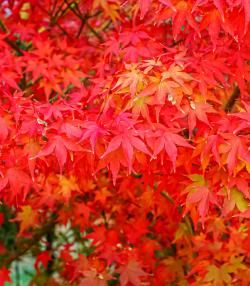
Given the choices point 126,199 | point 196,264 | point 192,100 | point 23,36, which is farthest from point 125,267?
point 23,36

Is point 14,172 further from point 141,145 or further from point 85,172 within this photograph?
point 141,145

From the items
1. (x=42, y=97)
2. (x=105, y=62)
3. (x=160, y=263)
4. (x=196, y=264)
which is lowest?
(x=160, y=263)

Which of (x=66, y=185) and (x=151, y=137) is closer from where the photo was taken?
(x=151, y=137)

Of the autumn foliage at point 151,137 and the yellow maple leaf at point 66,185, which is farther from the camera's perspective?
the yellow maple leaf at point 66,185

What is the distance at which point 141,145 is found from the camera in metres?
1.79

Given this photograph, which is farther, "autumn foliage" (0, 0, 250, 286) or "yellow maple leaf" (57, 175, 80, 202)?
"yellow maple leaf" (57, 175, 80, 202)

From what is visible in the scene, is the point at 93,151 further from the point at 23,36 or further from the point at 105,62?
the point at 23,36

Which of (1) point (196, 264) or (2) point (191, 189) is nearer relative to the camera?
(2) point (191, 189)

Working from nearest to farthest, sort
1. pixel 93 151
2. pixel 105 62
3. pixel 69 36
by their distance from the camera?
pixel 93 151 → pixel 105 62 → pixel 69 36

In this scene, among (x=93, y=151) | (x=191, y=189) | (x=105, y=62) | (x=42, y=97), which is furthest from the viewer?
(x=42, y=97)

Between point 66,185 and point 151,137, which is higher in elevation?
point 151,137

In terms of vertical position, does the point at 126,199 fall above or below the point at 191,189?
below

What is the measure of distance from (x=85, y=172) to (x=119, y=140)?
32cm

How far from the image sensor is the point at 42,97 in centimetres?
320
